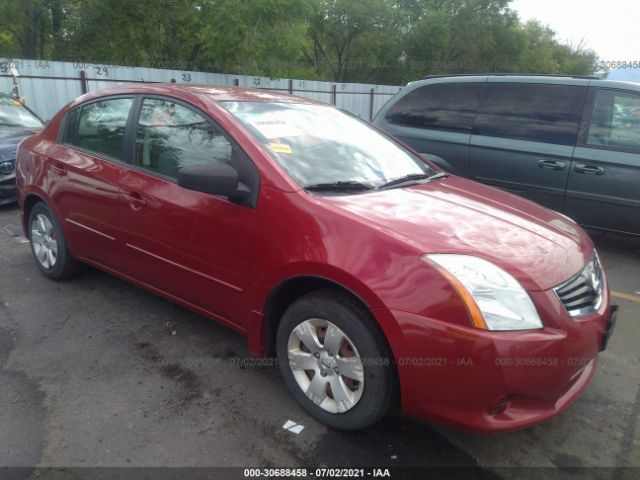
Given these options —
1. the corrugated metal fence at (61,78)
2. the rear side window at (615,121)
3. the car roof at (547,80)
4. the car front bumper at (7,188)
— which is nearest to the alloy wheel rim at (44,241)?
the car front bumper at (7,188)

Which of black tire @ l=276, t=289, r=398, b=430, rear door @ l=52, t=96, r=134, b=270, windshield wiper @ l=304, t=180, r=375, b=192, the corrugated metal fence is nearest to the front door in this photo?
rear door @ l=52, t=96, r=134, b=270

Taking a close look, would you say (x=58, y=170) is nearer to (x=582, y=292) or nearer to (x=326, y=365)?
(x=326, y=365)

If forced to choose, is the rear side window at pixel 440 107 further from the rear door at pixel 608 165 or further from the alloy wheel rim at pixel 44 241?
the alloy wheel rim at pixel 44 241

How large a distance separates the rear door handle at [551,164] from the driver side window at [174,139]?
3727 millimetres

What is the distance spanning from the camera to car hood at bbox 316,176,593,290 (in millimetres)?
2211

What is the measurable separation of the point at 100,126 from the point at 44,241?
3.90 feet

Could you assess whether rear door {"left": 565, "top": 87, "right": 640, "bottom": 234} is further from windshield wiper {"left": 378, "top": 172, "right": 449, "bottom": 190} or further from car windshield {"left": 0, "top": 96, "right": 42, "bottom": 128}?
car windshield {"left": 0, "top": 96, "right": 42, "bottom": 128}

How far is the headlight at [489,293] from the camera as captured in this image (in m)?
2.04

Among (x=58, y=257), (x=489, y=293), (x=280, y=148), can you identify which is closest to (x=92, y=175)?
(x=58, y=257)

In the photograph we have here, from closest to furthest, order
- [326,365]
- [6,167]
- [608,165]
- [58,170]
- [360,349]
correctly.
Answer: [360,349] → [326,365] → [58,170] → [608,165] → [6,167]

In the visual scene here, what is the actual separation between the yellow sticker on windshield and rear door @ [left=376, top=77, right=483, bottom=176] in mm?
3040

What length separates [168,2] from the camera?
709 inches

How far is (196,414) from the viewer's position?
2.62 m

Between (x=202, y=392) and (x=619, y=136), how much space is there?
4.60 metres
